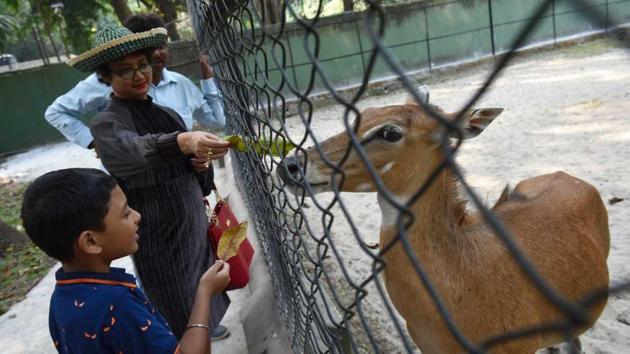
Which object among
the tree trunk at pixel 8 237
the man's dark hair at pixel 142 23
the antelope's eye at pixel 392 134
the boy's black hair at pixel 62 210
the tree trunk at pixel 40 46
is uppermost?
the tree trunk at pixel 40 46

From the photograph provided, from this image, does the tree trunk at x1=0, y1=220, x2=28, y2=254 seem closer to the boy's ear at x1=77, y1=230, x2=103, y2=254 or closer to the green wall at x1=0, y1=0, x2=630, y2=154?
the boy's ear at x1=77, y1=230, x2=103, y2=254

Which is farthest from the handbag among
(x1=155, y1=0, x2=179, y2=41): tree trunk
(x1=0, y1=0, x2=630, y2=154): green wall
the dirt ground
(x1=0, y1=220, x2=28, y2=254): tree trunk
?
(x1=155, y1=0, x2=179, y2=41): tree trunk

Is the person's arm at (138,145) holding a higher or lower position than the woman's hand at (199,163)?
higher

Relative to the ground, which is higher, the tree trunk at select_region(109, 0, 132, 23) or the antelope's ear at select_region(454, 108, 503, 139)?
the tree trunk at select_region(109, 0, 132, 23)

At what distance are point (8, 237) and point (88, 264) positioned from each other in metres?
5.16

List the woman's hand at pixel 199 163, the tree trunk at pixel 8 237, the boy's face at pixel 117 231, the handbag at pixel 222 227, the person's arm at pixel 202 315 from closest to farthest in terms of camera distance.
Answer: the boy's face at pixel 117 231, the person's arm at pixel 202 315, the woman's hand at pixel 199 163, the handbag at pixel 222 227, the tree trunk at pixel 8 237

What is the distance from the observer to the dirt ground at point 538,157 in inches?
112

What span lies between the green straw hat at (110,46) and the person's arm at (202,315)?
978 millimetres

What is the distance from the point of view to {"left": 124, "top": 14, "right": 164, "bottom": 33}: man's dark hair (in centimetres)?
Answer: 296

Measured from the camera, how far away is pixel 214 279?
6.05 ft

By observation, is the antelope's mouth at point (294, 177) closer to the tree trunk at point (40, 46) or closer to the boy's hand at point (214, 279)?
the boy's hand at point (214, 279)

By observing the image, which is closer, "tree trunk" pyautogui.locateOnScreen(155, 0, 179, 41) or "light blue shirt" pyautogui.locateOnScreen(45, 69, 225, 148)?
"light blue shirt" pyautogui.locateOnScreen(45, 69, 225, 148)

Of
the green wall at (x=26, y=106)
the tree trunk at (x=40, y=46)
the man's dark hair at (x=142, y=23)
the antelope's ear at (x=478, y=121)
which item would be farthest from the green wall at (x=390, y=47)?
the antelope's ear at (x=478, y=121)

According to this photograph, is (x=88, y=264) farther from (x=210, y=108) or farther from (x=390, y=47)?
(x=390, y=47)
